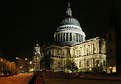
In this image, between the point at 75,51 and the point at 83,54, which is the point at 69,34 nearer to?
the point at 75,51

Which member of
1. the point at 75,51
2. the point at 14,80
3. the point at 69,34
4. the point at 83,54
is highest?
the point at 69,34

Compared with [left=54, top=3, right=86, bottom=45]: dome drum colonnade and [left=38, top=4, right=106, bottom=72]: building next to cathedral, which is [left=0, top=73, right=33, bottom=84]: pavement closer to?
[left=38, top=4, right=106, bottom=72]: building next to cathedral

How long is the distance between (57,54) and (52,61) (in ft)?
20.9

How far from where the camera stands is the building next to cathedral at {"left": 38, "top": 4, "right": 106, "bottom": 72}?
14400 cm

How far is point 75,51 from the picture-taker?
174m

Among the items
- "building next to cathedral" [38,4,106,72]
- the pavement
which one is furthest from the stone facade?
the pavement

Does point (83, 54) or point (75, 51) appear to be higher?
point (75, 51)

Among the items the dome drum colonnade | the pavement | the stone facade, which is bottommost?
the pavement

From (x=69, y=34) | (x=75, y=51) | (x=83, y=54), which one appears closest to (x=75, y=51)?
(x=75, y=51)

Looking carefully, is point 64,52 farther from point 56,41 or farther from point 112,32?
point 112,32

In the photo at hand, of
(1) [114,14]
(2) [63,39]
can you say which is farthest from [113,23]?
(2) [63,39]

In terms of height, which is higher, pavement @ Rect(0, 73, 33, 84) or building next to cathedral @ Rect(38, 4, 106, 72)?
building next to cathedral @ Rect(38, 4, 106, 72)

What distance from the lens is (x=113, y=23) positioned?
10056cm

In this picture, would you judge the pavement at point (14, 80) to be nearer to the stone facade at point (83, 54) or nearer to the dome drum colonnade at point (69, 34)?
the stone facade at point (83, 54)
